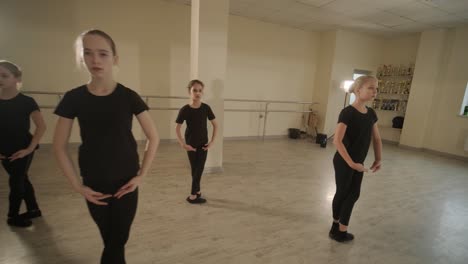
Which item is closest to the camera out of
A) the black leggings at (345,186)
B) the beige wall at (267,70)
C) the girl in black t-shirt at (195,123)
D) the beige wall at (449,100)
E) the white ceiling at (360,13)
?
the black leggings at (345,186)

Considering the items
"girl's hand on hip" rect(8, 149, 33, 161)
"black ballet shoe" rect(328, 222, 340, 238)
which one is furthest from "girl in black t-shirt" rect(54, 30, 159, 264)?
"black ballet shoe" rect(328, 222, 340, 238)

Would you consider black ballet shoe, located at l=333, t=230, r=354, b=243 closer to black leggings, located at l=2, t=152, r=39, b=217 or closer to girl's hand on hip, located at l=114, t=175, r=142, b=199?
girl's hand on hip, located at l=114, t=175, r=142, b=199

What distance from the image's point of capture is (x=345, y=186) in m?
1.90

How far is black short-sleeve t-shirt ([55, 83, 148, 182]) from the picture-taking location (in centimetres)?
98

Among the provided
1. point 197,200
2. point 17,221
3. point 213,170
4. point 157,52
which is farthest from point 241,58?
point 17,221

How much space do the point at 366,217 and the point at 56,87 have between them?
5262 mm

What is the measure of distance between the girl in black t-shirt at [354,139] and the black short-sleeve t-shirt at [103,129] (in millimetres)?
1470

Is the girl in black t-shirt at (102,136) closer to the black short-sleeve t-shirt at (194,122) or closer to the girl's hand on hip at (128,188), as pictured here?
the girl's hand on hip at (128,188)

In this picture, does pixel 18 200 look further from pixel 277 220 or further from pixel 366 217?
pixel 366 217

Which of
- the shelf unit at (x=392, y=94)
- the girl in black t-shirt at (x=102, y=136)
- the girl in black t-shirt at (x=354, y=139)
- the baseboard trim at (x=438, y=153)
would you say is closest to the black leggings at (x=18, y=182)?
the girl in black t-shirt at (x=102, y=136)

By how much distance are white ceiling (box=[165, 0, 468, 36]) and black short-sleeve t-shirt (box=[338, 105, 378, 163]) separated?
12.0ft

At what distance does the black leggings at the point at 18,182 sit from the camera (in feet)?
5.88

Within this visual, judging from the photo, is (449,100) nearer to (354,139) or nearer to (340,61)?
(340,61)

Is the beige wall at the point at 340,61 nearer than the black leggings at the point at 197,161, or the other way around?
the black leggings at the point at 197,161
